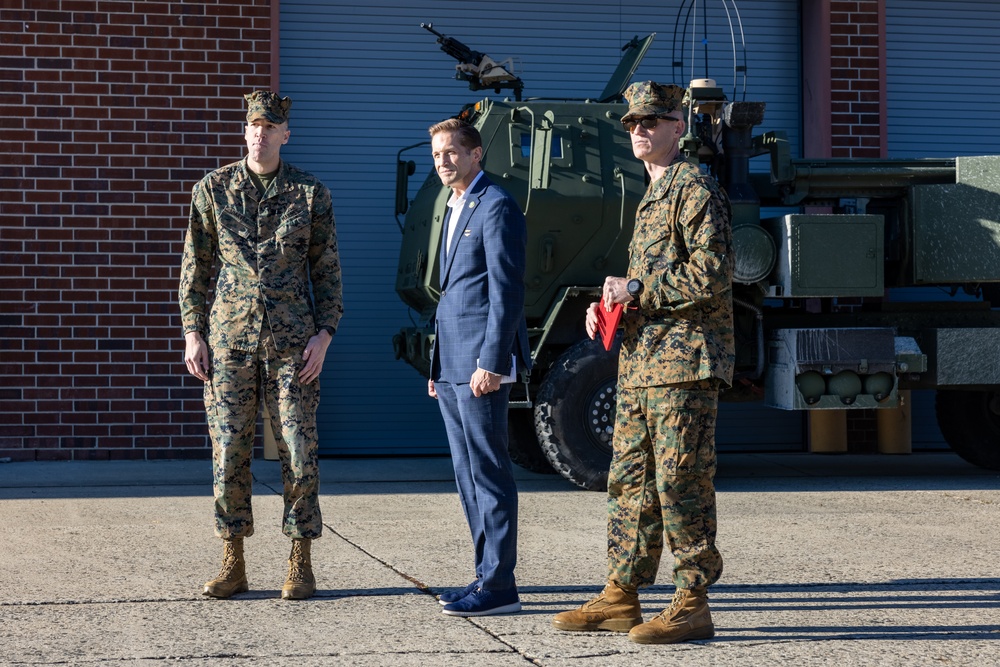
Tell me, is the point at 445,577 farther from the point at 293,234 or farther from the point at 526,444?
the point at 526,444

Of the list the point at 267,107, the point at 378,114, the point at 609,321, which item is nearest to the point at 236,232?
the point at 267,107

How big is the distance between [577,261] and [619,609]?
4396 millimetres

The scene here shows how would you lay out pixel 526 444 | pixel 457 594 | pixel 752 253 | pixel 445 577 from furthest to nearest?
pixel 526 444 → pixel 752 253 → pixel 445 577 → pixel 457 594

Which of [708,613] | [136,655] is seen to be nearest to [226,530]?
[136,655]

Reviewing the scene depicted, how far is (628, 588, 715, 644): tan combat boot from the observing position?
4.37m

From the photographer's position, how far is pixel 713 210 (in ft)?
14.5

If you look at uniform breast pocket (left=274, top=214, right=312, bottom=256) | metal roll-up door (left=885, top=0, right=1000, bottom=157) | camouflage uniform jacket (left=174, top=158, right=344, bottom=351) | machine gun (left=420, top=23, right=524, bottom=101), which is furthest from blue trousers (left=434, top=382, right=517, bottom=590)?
metal roll-up door (left=885, top=0, right=1000, bottom=157)

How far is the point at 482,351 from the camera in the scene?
4.81 m

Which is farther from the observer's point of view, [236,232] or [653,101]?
[236,232]

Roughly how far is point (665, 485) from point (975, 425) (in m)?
6.50

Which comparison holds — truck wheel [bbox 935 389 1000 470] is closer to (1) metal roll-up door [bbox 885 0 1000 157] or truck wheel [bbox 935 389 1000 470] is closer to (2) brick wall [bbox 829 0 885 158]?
(2) brick wall [bbox 829 0 885 158]

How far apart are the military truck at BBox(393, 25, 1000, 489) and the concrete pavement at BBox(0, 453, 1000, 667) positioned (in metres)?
0.69

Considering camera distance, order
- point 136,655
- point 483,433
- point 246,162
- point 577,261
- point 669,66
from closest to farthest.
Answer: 1. point 136,655
2. point 483,433
3. point 246,162
4. point 577,261
5. point 669,66

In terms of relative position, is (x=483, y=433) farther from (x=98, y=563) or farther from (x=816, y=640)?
(x=98, y=563)
